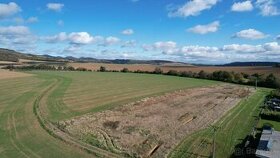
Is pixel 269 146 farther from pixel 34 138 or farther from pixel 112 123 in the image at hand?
pixel 34 138

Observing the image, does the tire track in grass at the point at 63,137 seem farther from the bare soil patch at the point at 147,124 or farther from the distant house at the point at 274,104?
the distant house at the point at 274,104

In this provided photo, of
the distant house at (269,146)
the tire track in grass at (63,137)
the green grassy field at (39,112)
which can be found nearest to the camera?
the distant house at (269,146)

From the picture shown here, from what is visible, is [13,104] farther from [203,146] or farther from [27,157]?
[203,146]

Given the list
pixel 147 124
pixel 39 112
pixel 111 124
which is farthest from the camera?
pixel 39 112

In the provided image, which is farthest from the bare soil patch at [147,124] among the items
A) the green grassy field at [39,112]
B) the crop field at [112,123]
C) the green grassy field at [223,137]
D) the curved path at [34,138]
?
the green grassy field at [39,112]

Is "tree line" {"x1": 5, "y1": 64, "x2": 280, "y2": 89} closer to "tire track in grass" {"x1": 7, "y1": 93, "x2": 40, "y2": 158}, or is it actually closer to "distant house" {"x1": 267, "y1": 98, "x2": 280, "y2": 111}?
→ "distant house" {"x1": 267, "y1": 98, "x2": 280, "y2": 111}

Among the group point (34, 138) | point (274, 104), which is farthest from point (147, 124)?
point (274, 104)
